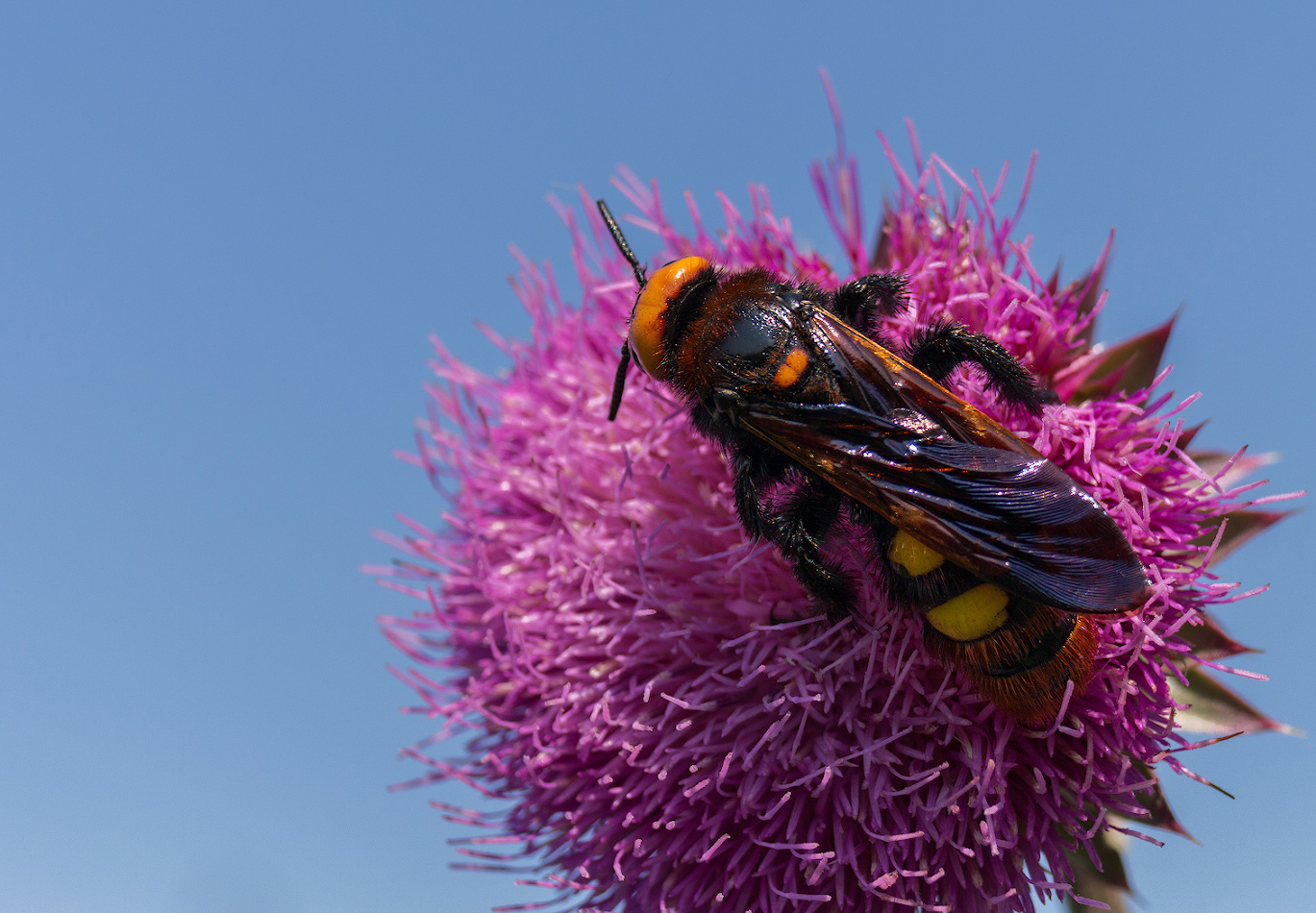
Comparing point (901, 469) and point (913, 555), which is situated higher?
point (901, 469)

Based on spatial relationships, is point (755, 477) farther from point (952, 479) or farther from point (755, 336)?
point (952, 479)

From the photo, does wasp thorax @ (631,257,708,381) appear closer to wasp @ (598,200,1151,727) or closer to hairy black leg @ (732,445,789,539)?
wasp @ (598,200,1151,727)

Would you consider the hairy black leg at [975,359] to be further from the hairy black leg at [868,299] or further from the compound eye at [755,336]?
the compound eye at [755,336]

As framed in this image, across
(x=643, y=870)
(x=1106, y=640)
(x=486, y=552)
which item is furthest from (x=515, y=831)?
(x=1106, y=640)

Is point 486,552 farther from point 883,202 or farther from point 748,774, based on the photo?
point 883,202

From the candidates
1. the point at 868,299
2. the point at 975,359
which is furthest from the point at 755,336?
the point at 975,359

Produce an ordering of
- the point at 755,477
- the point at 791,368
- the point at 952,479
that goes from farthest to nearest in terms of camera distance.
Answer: the point at 755,477
the point at 791,368
the point at 952,479
